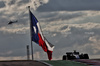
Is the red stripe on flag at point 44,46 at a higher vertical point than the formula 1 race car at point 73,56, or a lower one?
higher

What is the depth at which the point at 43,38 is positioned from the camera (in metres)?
40.8

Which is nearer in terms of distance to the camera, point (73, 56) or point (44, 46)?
point (44, 46)

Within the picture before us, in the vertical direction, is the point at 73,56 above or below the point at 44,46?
below

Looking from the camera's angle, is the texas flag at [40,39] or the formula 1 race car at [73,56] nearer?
the texas flag at [40,39]

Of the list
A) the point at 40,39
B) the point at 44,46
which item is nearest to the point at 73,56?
the point at 44,46

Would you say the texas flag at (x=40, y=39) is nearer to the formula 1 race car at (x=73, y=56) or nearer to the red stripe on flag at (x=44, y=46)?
the red stripe on flag at (x=44, y=46)

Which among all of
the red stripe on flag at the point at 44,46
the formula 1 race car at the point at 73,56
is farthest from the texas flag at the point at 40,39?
the formula 1 race car at the point at 73,56

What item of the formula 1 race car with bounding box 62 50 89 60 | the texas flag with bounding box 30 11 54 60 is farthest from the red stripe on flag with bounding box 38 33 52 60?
the formula 1 race car with bounding box 62 50 89 60

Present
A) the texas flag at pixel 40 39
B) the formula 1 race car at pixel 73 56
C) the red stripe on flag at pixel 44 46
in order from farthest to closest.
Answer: the formula 1 race car at pixel 73 56
the red stripe on flag at pixel 44 46
the texas flag at pixel 40 39

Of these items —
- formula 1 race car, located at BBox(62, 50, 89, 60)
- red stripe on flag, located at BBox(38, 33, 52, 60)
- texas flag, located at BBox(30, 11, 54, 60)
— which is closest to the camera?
texas flag, located at BBox(30, 11, 54, 60)

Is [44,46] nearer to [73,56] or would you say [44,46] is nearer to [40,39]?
[40,39]

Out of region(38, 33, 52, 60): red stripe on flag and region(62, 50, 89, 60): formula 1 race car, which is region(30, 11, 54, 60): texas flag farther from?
region(62, 50, 89, 60): formula 1 race car

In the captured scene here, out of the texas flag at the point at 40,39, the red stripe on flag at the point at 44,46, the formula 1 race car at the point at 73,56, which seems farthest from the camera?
the formula 1 race car at the point at 73,56

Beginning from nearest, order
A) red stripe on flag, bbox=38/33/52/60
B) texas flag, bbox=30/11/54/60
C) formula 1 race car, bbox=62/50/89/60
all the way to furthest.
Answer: texas flag, bbox=30/11/54/60, red stripe on flag, bbox=38/33/52/60, formula 1 race car, bbox=62/50/89/60
